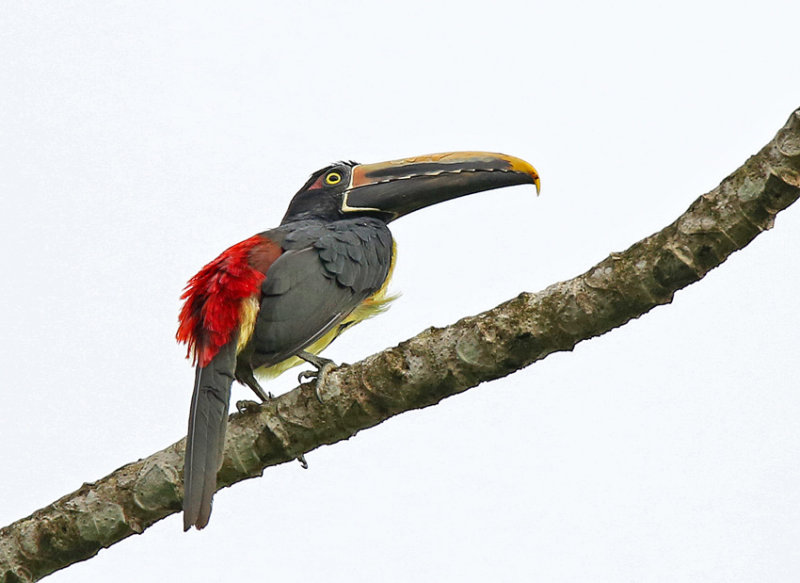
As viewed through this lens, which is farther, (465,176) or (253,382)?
(465,176)

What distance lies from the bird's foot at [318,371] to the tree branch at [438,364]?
36 millimetres

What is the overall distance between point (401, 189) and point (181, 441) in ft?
7.49

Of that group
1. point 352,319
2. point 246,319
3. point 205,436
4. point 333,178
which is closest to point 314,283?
point 246,319

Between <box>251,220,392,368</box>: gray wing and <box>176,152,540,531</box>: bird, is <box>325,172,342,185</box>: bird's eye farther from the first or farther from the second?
<box>251,220,392,368</box>: gray wing

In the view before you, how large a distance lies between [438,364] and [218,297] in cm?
134

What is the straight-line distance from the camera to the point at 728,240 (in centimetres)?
349

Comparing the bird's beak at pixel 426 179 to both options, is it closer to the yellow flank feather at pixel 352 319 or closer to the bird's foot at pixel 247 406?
the yellow flank feather at pixel 352 319

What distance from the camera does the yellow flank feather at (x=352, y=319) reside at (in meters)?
5.49

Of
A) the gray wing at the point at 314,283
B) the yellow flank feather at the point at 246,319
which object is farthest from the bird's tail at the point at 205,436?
the gray wing at the point at 314,283

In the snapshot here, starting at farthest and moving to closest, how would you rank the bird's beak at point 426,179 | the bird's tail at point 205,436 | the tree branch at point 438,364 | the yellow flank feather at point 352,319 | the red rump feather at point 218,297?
the bird's beak at point 426,179 → the yellow flank feather at point 352,319 → the red rump feather at point 218,297 → the bird's tail at point 205,436 → the tree branch at point 438,364

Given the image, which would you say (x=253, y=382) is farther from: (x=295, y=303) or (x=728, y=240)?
(x=728, y=240)

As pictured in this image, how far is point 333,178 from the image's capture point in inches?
253

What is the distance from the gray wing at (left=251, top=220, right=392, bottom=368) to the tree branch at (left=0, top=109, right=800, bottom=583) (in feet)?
1.61

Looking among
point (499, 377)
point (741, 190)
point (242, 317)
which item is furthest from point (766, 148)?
point (242, 317)
